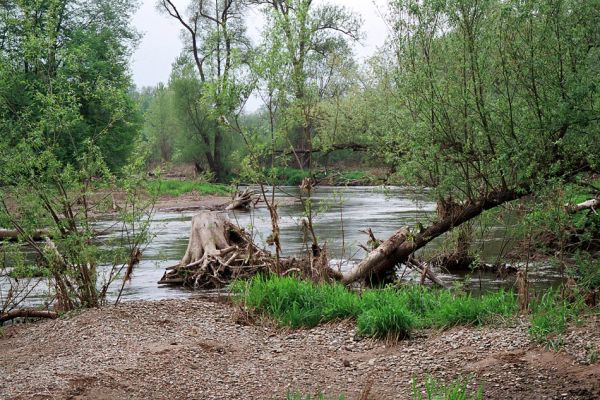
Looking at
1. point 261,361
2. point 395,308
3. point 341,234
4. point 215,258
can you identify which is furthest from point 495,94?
point 341,234

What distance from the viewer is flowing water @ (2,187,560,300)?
13.0 meters

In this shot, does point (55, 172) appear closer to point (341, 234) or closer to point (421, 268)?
point (421, 268)

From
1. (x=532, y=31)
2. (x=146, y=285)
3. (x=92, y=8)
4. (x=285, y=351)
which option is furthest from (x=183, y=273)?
(x=92, y=8)

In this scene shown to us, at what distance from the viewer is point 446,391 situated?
554cm

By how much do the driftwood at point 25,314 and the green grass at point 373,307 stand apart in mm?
2956

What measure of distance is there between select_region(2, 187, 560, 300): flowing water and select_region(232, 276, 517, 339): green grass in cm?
190

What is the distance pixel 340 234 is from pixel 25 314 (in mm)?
11756

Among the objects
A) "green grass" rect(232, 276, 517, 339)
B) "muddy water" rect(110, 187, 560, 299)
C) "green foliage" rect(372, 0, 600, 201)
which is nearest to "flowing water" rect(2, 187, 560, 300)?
"muddy water" rect(110, 187, 560, 299)

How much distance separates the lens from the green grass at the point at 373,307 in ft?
25.9

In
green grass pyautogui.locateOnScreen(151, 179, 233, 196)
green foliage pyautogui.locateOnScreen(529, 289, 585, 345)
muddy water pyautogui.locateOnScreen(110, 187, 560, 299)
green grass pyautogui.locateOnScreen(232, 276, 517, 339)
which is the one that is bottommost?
muddy water pyautogui.locateOnScreen(110, 187, 560, 299)

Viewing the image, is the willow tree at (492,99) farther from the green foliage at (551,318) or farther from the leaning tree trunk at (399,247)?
the green foliage at (551,318)

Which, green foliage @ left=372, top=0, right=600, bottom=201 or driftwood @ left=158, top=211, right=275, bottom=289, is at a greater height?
green foliage @ left=372, top=0, right=600, bottom=201

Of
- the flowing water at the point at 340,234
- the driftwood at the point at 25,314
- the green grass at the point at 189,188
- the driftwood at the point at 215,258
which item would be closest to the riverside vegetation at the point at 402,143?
the driftwood at the point at 25,314

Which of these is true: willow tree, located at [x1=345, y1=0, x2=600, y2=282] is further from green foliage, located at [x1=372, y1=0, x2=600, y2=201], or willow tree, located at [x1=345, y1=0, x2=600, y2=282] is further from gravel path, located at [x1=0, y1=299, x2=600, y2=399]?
gravel path, located at [x1=0, y1=299, x2=600, y2=399]
